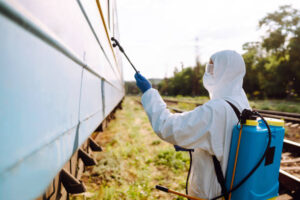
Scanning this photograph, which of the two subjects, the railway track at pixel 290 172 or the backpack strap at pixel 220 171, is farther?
the railway track at pixel 290 172

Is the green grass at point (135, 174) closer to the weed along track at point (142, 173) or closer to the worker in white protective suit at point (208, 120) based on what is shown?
the weed along track at point (142, 173)

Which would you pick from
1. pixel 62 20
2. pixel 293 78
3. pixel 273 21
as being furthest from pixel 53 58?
pixel 273 21

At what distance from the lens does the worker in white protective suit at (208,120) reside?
147 cm

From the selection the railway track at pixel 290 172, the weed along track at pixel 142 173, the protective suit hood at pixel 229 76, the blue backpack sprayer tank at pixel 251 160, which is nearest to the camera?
the blue backpack sprayer tank at pixel 251 160

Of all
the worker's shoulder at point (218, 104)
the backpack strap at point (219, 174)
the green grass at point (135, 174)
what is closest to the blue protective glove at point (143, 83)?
the worker's shoulder at point (218, 104)

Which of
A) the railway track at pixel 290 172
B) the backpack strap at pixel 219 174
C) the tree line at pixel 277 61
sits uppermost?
the tree line at pixel 277 61

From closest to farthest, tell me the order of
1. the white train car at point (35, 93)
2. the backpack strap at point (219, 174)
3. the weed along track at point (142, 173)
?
the white train car at point (35, 93) < the backpack strap at point (219, 174) < the weed along track at point (142, 173)

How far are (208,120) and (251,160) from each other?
0.43m

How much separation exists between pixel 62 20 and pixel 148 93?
0.93 metres

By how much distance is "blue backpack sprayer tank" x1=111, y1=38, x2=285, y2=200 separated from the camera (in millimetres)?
1451

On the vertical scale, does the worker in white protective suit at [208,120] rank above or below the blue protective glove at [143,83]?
below

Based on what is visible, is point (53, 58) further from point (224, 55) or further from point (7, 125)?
point (224, 55)

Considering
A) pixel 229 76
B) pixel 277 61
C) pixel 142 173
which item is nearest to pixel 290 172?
pixel 142 173

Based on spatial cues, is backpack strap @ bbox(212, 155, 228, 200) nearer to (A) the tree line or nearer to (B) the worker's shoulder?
(B) the worker's shoulder
